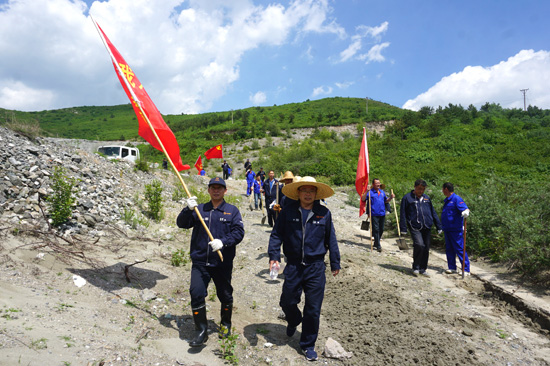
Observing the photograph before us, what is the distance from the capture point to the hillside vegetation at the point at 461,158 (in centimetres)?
816

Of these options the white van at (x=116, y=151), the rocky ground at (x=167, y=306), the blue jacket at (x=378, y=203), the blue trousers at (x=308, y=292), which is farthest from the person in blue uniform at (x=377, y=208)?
the white van at (x=116, y=151)

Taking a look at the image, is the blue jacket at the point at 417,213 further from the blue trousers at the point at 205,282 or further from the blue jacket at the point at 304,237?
the blue trousers at the point at 205,282

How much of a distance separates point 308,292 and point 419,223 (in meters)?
4.18

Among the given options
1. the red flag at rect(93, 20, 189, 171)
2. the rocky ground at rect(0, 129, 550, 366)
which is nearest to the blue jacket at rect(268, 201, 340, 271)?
the rocky ground at rect(0, 129, 550, 366)

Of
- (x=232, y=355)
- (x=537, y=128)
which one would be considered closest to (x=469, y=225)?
(x=232, y=355)

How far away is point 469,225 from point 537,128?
3450 centimetres

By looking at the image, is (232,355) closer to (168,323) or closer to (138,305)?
(168,323)

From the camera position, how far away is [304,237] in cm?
392

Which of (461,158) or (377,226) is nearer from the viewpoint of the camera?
(377,226)

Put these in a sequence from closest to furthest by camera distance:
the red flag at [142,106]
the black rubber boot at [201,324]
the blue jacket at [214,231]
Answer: the black rubber boot at [201,324], the blue jacket at [214,231], the red flag at [142,106]

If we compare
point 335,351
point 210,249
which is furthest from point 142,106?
point 335,351

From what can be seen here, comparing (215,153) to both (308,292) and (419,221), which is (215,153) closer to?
(419,221)

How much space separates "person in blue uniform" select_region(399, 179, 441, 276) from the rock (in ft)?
12.6

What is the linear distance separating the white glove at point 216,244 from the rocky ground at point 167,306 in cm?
109
